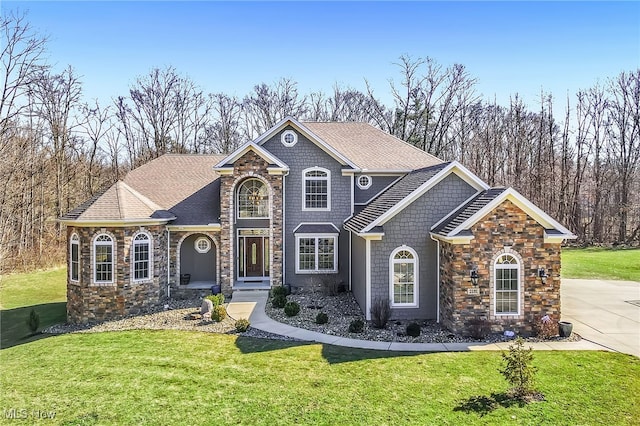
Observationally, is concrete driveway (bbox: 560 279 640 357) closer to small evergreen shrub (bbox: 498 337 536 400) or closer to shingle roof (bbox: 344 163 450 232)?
small evergreen shrub (bbox: 498 337 536 400)

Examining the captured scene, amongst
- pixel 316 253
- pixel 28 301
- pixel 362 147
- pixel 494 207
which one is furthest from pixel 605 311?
pixel 28 301

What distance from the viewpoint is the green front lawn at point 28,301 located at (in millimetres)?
14048

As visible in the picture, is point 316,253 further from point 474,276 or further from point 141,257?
point 474,276

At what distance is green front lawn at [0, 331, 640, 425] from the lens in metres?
7.53

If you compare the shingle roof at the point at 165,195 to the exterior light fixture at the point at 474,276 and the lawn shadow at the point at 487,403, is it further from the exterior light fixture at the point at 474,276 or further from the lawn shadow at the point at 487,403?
the lawn shadow at the point at 487,403

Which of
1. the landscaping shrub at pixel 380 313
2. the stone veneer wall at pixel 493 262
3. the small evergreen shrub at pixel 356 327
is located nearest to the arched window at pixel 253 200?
the landscaping shrub at pixel 380 313

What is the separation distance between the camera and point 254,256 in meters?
18.7

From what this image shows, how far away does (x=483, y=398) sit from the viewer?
8.09m

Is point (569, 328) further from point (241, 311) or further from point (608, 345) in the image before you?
point (241, 311)

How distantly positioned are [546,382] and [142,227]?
15.1 metres

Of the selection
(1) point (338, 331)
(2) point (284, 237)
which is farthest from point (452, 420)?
(2) point (284, 237)

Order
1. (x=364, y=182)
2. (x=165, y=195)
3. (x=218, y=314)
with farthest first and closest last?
(x=364, y=182) < (x=165, y=195) < (x=218, y=314)

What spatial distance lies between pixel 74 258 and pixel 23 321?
3445mm

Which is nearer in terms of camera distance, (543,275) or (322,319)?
(543,275)
